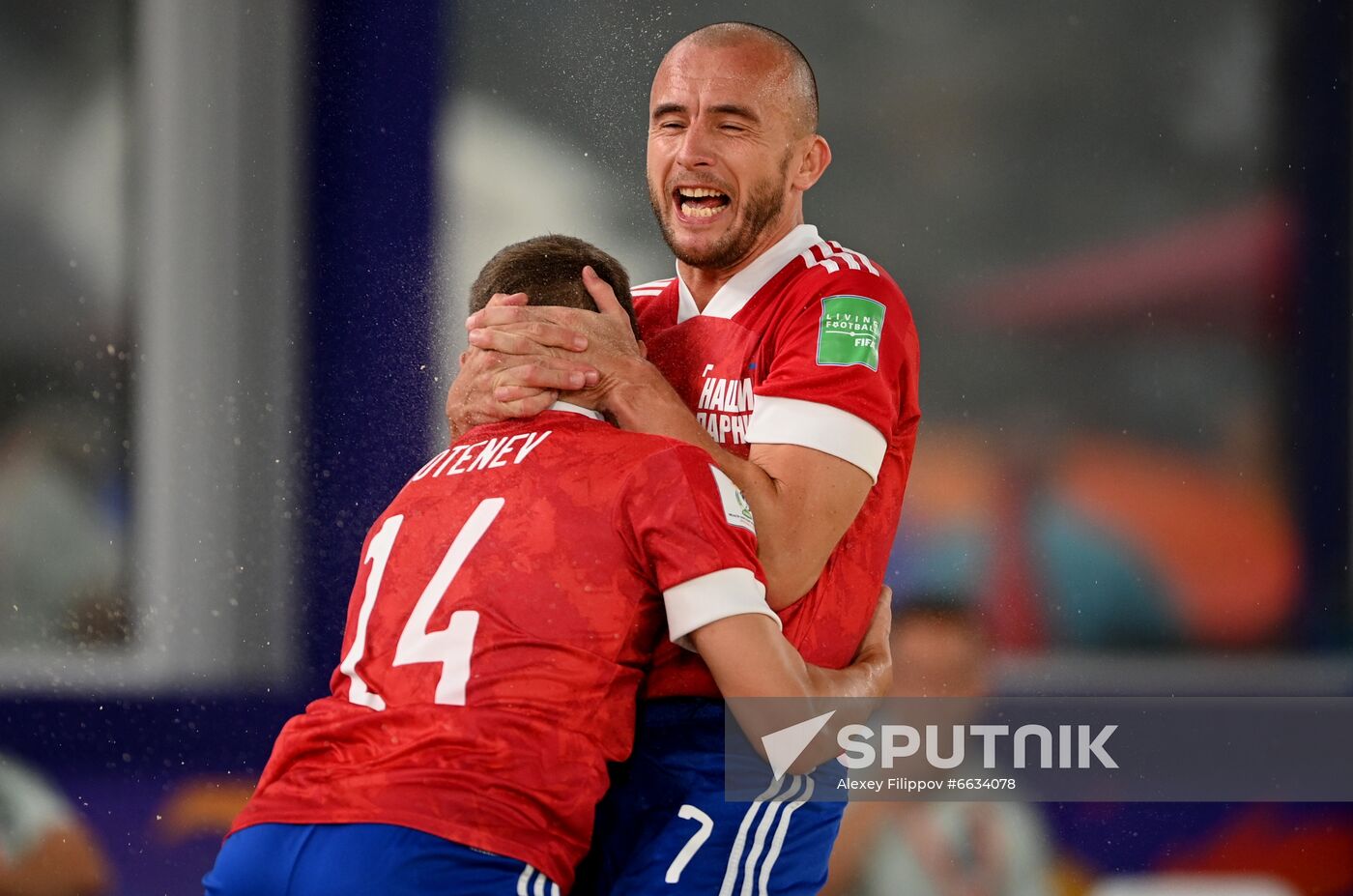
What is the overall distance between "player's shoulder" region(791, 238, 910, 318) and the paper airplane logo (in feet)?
1.88

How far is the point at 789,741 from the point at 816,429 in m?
0.41

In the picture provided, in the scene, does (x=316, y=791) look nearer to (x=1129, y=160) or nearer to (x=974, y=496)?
(x=974, y=496)

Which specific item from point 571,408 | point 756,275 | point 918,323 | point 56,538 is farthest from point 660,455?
point 56,538

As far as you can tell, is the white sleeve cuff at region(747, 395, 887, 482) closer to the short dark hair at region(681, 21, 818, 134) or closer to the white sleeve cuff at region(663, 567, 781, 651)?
the white sleeve cuff at region(663, 567, 781, 651)

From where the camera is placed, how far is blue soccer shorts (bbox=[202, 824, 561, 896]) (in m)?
1.34

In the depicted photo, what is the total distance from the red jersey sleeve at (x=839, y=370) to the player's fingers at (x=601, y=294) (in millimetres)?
219

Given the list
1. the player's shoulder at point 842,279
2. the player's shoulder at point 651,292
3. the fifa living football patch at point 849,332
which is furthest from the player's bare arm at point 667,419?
the player's shoulder at point 651,292

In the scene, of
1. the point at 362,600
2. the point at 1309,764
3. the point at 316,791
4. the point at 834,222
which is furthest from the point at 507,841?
the point at 1309,764

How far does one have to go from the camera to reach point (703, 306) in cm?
209

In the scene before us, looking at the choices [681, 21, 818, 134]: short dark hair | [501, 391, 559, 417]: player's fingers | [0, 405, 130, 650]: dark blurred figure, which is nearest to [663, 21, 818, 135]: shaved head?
[681, 21, 818, 134]: short dark hair

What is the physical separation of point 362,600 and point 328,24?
1.94 metres

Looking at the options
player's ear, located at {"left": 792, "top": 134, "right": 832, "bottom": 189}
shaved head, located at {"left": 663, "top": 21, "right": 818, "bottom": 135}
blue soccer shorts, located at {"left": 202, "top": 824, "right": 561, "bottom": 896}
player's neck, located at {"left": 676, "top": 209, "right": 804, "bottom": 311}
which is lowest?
blue soccer shorts, located at {"left": 202, "top": 824, "right": 561, "bottom": 896}

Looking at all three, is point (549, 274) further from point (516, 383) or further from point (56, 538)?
point (56, 538)

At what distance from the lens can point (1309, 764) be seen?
3072 millimetres
